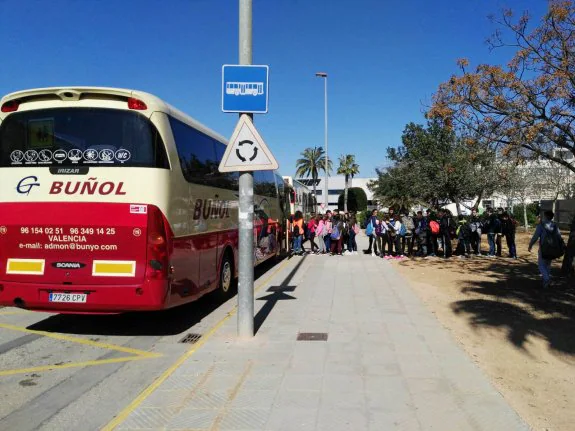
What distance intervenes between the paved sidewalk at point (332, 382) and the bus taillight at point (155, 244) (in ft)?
3.66

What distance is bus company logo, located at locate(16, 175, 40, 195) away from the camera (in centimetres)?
605

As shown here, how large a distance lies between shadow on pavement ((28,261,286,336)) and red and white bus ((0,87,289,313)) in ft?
3.11

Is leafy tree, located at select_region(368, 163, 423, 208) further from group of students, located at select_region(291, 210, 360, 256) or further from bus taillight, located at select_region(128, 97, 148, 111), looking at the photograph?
bus taillight, located at select_region(128, 97, 148, 111)

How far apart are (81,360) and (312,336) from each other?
287cm

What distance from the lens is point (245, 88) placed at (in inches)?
234

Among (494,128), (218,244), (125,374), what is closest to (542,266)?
(494,128)

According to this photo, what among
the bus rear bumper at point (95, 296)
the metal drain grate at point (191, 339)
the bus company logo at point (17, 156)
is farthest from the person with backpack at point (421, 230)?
the bus company logo at point (17, 156)

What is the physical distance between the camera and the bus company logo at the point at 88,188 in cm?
591

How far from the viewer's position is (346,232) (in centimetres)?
1839

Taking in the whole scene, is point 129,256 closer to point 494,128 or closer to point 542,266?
point 542,266

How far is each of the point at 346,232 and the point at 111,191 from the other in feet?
43.6

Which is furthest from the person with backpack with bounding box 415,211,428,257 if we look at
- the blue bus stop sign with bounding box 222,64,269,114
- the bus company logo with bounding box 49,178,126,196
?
the bus company logo with bounding box 49,178,126,196

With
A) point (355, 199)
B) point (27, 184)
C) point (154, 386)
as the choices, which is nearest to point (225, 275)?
point (27, 184)

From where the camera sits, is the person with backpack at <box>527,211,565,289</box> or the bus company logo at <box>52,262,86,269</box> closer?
the bus company logo at <box>52,262,86,269</box>
